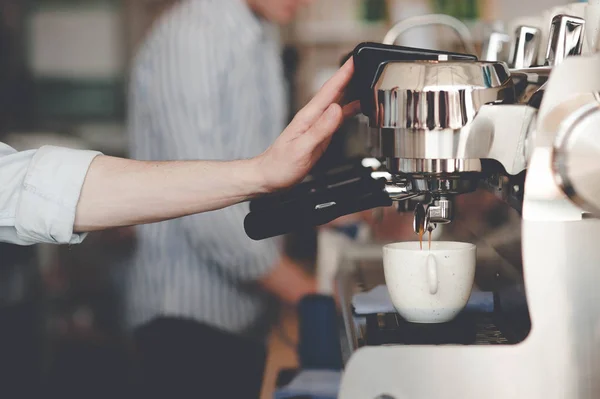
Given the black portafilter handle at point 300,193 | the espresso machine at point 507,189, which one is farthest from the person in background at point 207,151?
the espresso machine at point 507,189

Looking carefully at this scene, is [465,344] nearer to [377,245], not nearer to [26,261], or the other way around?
[377,245]

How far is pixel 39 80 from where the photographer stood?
487 centimetres

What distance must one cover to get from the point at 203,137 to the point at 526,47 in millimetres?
866

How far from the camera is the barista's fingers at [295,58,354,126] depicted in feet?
3.37

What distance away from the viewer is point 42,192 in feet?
3.80

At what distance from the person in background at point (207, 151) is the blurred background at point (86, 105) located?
0.68 m

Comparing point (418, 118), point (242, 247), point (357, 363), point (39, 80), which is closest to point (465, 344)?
point (357, 363)

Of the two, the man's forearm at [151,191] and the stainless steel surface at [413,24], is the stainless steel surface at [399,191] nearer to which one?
the man's forearm at [151,191]

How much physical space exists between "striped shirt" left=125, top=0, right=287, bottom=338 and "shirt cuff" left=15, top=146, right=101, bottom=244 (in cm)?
69

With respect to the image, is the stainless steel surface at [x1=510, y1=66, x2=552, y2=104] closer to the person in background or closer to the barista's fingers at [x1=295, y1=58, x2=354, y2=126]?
the barista's fingers at [x1=295, y1=58, x2=354, y2=126]

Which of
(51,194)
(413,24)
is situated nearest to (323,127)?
(51,194)

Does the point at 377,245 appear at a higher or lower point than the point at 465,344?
lower

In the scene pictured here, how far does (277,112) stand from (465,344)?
134 centimetres

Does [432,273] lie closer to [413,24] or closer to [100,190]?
[100,190]
